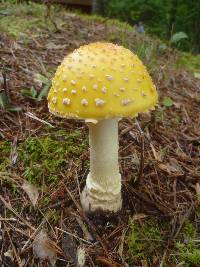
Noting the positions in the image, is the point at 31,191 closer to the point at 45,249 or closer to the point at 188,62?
the point at 45,249

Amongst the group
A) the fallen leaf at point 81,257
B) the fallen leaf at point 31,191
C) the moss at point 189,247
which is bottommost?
the moss at point 189,247

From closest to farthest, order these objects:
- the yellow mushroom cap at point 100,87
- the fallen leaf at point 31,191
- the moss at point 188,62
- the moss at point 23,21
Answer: the yellow mushroom cap at point 100,87 < the fallen leaf at point 31,191 < the moss at point 23,21 < the moss at point 188,62

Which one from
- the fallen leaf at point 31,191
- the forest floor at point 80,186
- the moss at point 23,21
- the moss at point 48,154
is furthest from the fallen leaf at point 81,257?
the moss at point 23,21

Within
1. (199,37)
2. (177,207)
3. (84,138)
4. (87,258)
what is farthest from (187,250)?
(199,37)

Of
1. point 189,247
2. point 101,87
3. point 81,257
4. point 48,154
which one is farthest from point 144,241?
point 101,87

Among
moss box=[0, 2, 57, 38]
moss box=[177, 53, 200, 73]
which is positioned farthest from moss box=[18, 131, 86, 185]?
moss box=[177, 53, 200, 73]

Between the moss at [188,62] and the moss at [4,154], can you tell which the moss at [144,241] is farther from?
the moss at [188,62]

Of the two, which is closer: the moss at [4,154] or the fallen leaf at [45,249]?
the fallen leaf at [45,249]
